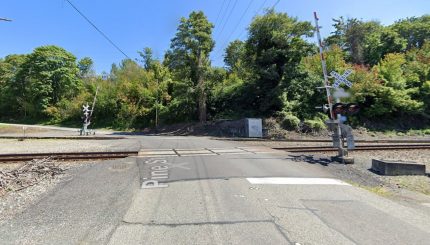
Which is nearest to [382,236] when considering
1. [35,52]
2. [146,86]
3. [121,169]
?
[121,169]

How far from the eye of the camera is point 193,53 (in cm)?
3634

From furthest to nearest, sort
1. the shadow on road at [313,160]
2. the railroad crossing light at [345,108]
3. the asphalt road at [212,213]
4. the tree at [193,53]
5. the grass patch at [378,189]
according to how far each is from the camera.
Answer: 1. the tree at [193,53]
2. the shadow on road at [313,160]
3. the railroad crossing light at [345,108]
4. the grass patch at [378,189]
5. the asphalt road at [212,213]

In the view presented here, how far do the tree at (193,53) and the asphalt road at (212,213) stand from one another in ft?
89.5

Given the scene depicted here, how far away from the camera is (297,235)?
461 centimetres

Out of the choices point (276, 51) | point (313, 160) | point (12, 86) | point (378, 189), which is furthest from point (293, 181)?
point (12, 86)

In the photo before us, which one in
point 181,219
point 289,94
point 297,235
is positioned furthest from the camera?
point 289,94

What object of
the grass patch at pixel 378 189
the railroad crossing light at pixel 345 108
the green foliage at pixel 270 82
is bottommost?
the grass patch at pixel 378 189

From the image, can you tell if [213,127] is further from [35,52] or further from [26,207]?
[35,52]

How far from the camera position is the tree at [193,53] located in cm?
3572

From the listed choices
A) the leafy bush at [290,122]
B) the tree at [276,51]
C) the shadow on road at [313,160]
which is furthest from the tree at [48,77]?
the shadow on road at [313,160]

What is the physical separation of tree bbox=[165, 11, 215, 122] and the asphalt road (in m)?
27.3

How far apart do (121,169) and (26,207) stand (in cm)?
381

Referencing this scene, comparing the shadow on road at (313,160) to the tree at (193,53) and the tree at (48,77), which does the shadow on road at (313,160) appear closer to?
the tree at (193,53)

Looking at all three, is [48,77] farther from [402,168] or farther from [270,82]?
[402,168]
